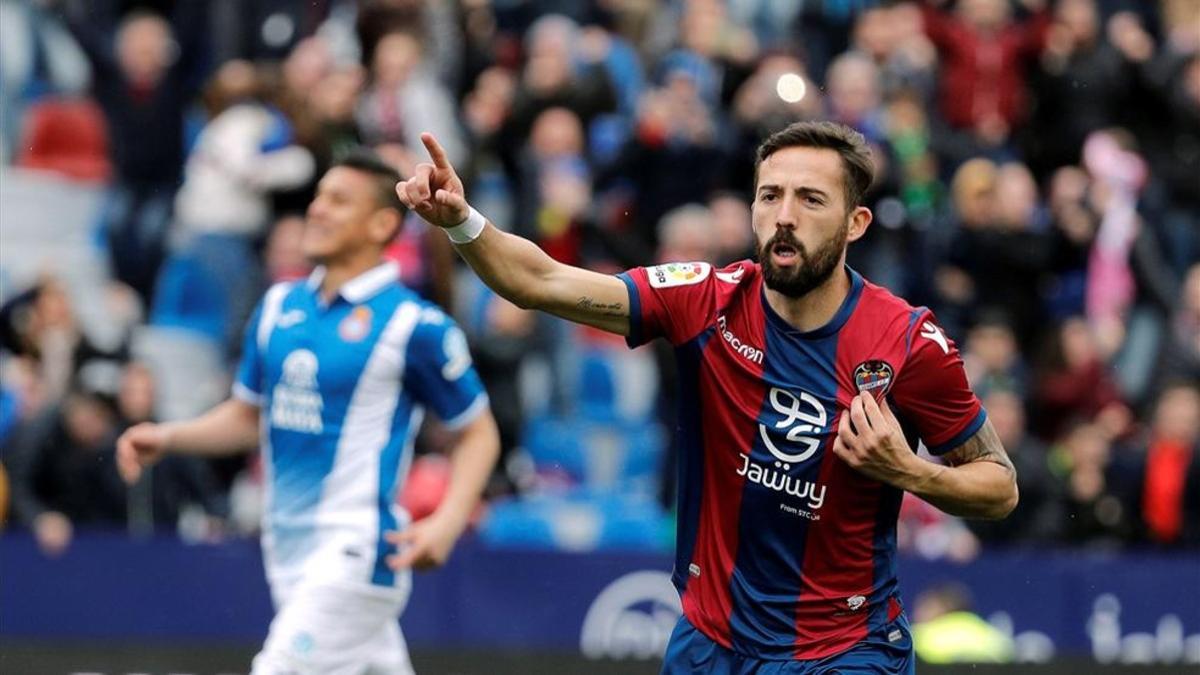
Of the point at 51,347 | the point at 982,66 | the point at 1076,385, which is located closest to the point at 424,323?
the point at 51,347

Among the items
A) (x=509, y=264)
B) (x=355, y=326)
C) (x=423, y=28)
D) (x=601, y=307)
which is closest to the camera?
(x=509, y=264)

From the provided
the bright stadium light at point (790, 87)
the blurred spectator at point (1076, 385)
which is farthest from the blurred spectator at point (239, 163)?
the blurred spectator at point (1076, 385)

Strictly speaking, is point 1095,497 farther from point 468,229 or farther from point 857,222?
point 468,229

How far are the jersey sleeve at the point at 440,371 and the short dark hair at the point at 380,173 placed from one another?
453mm

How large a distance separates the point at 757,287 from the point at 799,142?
462 mm

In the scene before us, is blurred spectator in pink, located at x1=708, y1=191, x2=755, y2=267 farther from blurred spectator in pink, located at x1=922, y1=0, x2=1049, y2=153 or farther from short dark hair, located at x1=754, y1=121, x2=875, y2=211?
short dark hair, located at x1=754, y1=121, x2=875, y2=211

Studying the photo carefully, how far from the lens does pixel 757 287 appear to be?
645 cm

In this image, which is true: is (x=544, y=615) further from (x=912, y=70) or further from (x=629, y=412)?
(x=912, y=70)

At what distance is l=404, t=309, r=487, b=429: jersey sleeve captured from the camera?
8.30 metres

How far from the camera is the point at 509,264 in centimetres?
610

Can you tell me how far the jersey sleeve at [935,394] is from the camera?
6.27 metres

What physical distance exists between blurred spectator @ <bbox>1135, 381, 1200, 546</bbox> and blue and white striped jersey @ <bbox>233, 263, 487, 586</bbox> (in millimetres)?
6989

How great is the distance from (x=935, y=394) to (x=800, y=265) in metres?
0.55

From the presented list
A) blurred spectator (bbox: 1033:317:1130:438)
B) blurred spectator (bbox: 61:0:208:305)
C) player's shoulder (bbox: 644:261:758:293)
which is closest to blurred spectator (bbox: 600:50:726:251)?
blurred spectator (bbox: 1033:317:1130:438)
